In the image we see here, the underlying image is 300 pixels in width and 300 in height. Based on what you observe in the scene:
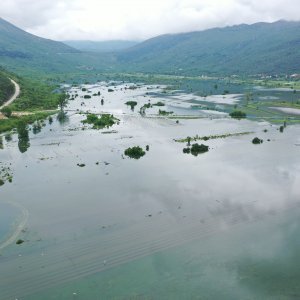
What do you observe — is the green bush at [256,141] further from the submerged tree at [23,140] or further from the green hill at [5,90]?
the green hill at [5,90]

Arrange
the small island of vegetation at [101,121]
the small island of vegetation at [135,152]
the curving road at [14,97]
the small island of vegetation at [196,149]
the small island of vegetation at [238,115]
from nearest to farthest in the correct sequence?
1. the small island of vegetation at [135,152]
2. the small island of vegetation at [196,149]
3. the small island of vegetation at [101,121]
4. the small island of vegetation at [238,115]
5. the curving road at [14,97]

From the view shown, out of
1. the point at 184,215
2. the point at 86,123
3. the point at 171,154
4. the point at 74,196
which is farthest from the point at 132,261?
the point at 86,123

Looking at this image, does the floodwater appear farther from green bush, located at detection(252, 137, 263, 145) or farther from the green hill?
the green hill

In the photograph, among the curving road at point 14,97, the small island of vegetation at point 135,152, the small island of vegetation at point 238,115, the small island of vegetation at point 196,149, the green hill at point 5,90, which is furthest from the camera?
the green hill at point 5,90

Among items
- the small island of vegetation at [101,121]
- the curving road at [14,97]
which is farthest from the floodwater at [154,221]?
the curving road at [14,97]

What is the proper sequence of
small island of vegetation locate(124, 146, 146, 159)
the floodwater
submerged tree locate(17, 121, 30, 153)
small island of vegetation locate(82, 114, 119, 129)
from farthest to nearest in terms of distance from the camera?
small island of vegetation locate(82, 114, 119, 129), submerged tree locate(17, 121, 30, 153), small island of vegetation locate(124, 146, 146, 159), the floodwater

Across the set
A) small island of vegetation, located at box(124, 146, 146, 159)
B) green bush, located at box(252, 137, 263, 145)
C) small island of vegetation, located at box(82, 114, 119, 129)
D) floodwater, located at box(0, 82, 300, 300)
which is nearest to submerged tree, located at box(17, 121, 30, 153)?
floodwater, located at box(0, 82, 300, 300)

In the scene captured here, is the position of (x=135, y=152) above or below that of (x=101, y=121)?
below

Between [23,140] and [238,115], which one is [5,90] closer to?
[23,140]

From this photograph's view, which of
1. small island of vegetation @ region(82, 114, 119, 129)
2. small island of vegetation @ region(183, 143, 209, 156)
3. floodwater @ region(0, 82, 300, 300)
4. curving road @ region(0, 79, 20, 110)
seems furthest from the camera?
curving road @ region(0, 79, 20, 110)

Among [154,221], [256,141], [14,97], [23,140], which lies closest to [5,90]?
[14,97]
